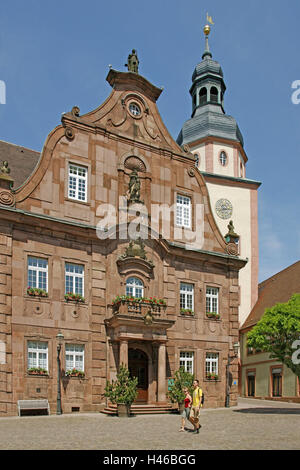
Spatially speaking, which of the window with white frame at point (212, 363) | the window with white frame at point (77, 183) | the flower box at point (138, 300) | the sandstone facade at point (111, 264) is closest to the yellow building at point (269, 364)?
the window with white frame at point (212, 363)

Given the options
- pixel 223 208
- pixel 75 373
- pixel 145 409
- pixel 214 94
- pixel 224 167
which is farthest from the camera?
pixel 214 94

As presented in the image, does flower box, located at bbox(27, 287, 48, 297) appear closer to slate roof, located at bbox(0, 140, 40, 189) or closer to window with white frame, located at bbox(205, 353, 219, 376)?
slate roof, located at bbox(0, 140, 40, 189)

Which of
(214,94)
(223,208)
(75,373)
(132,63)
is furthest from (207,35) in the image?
(75,373)

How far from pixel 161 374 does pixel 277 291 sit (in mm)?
24535

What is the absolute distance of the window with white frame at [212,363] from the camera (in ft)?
99.2

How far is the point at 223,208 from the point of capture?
174 ft

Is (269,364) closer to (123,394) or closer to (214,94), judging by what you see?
(123,394)

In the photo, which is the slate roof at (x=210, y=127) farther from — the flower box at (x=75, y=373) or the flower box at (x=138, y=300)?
the flower box at (x=75, y=373)

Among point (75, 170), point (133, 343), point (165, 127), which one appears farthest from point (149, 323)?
point (165, 127)

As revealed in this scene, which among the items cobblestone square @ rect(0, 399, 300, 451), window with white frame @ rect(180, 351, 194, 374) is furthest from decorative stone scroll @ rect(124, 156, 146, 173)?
cobblestone square @ rect(0, 399, 300, 451)

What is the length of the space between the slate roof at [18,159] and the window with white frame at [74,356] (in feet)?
27.4

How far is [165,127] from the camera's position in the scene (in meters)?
32.7

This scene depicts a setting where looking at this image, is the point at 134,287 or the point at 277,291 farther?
the point at 277,291

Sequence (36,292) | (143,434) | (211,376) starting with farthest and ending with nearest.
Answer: (211,376) < (36,292) < (143,434)
